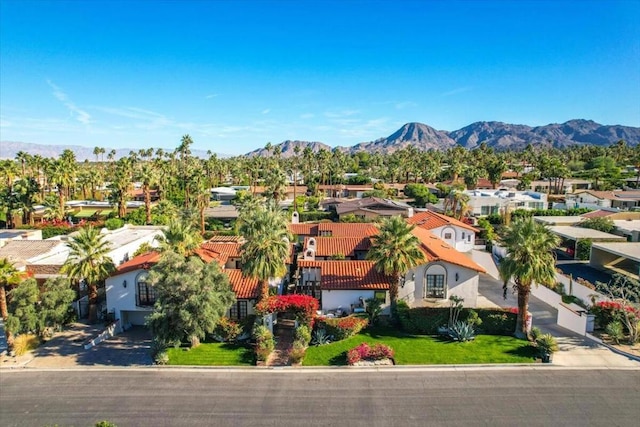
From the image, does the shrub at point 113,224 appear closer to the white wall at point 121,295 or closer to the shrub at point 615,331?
the white wall at point 121,295

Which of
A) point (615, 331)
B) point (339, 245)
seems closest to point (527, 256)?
point (615, 331)

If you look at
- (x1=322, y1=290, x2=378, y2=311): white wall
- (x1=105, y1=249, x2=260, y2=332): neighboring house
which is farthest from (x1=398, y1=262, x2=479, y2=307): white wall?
(x1=105, y1=249, x2=260, y2=332): neighboring house

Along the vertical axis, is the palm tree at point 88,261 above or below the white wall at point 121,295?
above

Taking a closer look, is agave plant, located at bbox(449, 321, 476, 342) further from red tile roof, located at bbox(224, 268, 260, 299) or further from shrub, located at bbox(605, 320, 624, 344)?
red tile roof, located at bbox(224, 268, 260, 299)

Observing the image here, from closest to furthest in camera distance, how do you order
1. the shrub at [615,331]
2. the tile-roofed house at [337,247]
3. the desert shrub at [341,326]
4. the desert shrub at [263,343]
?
the desert shrub at [263,343] → the shrub at [615,331] → the desert shrub at [341,326] → the tile-roofed house at [337,247]

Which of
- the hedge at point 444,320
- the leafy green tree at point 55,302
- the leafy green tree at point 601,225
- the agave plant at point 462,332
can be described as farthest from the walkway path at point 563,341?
the leafy green tree at point 55,302

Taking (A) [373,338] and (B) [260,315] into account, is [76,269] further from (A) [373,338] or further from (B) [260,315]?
(A) [373,338]
